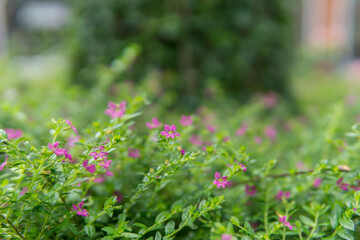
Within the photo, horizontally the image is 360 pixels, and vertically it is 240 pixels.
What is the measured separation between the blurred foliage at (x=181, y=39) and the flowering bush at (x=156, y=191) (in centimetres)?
191

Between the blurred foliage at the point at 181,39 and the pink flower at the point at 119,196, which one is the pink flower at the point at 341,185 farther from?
the blurred foliage at the point at 181,39

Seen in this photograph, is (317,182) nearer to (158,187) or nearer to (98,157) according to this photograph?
(158,187)

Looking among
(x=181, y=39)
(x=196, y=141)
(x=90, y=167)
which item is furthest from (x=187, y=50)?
(x=90, y=167)

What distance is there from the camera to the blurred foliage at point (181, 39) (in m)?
3.27

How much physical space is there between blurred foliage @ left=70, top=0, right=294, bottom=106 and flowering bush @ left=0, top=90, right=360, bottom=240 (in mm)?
1909

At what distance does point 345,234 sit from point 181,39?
2608mm

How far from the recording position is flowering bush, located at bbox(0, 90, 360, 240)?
916 mm

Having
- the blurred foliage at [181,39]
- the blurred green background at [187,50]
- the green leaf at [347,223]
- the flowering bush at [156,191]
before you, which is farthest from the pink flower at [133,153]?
the blurred foliage at [181,39]

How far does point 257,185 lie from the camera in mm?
1279

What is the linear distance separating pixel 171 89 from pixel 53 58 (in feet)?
9.46


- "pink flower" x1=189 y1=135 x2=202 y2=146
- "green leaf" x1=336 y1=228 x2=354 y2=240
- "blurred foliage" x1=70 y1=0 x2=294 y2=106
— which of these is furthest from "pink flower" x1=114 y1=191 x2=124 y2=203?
"blurred foliage" x1=70 y1=0 x2=294 y2=106

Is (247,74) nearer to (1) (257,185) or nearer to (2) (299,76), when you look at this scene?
(1) (257,185)

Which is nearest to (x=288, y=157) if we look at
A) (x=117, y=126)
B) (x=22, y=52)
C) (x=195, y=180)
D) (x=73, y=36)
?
(x=195, y=180)

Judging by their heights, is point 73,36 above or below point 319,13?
above
